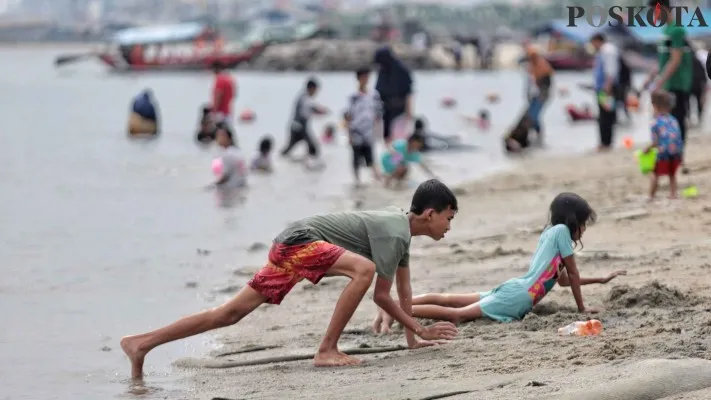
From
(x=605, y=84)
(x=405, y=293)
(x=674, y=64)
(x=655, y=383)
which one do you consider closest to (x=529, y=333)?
(x=405, y=293)

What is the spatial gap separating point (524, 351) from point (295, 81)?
59.9 meters

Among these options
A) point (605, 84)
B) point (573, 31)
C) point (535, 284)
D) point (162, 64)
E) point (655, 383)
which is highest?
point (162, 64)

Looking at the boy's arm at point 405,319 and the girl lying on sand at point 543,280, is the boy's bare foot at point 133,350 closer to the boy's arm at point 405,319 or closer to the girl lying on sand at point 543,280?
the boy's arm at point 405,319

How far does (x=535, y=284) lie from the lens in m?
6.62

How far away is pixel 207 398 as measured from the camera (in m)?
5.79

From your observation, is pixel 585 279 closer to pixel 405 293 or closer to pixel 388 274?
pixel 405 293

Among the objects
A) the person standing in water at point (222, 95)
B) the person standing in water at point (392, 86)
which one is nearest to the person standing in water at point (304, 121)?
the person standing in water at point (222, 95)

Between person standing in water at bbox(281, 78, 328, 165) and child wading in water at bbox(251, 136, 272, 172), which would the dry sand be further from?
person standing in water at bbox(281, 78, 328, 165)

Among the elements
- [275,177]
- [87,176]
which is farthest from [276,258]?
[87,176]

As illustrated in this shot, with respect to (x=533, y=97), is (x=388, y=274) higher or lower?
lower

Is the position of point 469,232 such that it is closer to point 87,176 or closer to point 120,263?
point 120,263

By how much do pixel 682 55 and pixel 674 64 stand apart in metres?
0.28

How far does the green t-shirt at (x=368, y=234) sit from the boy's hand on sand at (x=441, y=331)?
38 cm

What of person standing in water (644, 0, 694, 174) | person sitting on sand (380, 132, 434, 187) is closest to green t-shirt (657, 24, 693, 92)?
person standing in water (644, 0, 694, 174)
